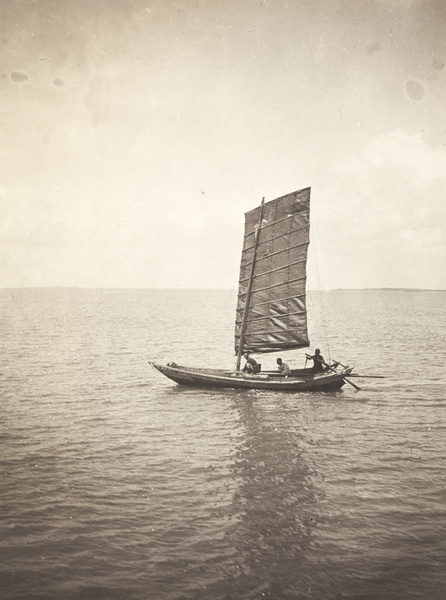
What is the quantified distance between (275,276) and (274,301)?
101 centimetres

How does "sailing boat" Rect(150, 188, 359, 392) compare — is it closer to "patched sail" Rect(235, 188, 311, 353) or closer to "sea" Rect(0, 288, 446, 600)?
"patched sail" Rect(235, 188, 311, 353)

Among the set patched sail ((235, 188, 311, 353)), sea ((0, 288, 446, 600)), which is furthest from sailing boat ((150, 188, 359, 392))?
sea ((0, 288, 446, 600))

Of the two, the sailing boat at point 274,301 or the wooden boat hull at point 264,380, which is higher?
the sailing boat at point 274,301

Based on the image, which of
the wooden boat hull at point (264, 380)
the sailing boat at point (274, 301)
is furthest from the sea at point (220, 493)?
the sailing boat at point (274, 301)

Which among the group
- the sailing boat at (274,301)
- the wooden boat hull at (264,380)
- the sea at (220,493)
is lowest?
the sea at (220,493)

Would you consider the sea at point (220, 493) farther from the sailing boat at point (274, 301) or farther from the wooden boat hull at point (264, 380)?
the sailing boat at point (274, 301)

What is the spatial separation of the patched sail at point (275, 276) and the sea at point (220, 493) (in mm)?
2494

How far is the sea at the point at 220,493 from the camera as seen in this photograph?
6945mm

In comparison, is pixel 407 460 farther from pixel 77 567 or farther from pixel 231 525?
pixel 77 567

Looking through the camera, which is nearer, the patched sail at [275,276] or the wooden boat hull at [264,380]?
the wooden boat hull at [264,380]

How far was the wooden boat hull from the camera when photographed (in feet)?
60.1

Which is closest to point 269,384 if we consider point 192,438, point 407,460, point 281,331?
point 281,331

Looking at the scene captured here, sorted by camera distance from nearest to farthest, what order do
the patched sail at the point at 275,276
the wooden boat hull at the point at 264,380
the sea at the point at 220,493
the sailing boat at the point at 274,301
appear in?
1. the sea at the point at 220,493
2. the wooden boat hull at the point at 264,380
3. the sailing boat at the point at 274,301
4. the patched sail at the point at 275,276

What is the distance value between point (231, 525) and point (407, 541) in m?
2.92
